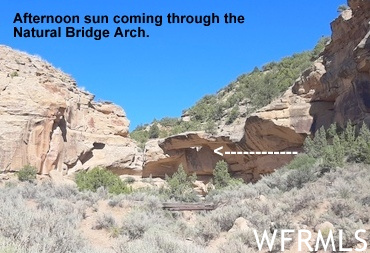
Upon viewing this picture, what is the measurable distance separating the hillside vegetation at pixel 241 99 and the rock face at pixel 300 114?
9.76 feet

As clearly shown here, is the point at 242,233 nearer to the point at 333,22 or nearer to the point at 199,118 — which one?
the point at 333,22

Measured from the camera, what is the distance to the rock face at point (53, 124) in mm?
26078

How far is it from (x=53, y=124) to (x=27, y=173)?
467 centimetres

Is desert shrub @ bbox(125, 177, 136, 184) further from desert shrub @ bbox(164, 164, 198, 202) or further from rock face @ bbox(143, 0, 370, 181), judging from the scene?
desert shrub @ bbox(164, 164, 198, 202)

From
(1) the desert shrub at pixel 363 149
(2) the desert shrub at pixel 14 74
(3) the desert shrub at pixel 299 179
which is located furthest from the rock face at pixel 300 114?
(2) the desert shrub at pixel 14 74

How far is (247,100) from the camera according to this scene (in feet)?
129

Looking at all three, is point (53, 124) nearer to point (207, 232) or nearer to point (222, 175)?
point (222, 175)

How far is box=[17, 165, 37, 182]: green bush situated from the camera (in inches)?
947

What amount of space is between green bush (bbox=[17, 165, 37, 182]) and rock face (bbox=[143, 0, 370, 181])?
35.8 ft

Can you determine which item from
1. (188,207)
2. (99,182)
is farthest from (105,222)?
(99,182)

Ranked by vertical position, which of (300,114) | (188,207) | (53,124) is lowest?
(188,207)

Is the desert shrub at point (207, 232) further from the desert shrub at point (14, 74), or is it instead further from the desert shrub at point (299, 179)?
the desert shrub at point (14, 74)

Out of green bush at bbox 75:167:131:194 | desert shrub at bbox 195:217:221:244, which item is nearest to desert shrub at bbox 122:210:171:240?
desert shrub at bbox 195:217:221:244

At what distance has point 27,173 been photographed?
24.4 metres
